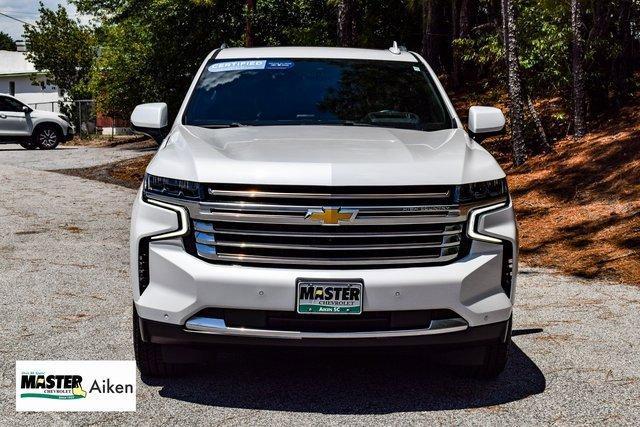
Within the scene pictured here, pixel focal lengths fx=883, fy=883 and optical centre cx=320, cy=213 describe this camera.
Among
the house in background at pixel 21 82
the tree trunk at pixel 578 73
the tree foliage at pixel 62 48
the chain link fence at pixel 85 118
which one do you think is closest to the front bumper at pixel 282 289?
the tree trunk at pixel 578 73

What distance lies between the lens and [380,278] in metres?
4.15

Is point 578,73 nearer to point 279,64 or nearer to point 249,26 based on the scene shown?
point 279,64

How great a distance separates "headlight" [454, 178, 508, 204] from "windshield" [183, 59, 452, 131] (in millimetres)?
1090

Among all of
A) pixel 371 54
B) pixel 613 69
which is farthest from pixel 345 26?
pixel 371 54

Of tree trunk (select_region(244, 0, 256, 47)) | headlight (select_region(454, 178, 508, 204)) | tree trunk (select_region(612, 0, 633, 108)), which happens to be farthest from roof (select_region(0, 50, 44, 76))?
headlight (select_region(454, 178, 508, 204))

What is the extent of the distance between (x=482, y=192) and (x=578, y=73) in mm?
12148

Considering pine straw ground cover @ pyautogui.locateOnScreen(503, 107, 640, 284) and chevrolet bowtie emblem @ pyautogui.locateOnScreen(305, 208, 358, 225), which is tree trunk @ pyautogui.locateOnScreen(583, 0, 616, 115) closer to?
pine straw ground cover @ pyautogui.locateOnScreen(503, 107, 640, 284)

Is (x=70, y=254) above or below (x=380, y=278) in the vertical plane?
below

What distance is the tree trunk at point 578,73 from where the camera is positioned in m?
15.4

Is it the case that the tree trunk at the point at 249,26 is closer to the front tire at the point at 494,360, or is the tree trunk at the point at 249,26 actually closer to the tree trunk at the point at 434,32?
the tree trunk at the point at 434,32

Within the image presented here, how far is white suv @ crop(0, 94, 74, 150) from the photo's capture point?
27547mm

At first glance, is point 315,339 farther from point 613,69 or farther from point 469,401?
point 613,69

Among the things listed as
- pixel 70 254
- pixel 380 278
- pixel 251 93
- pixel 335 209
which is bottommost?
pixel 70 254

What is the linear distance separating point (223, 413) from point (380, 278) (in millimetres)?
1019
